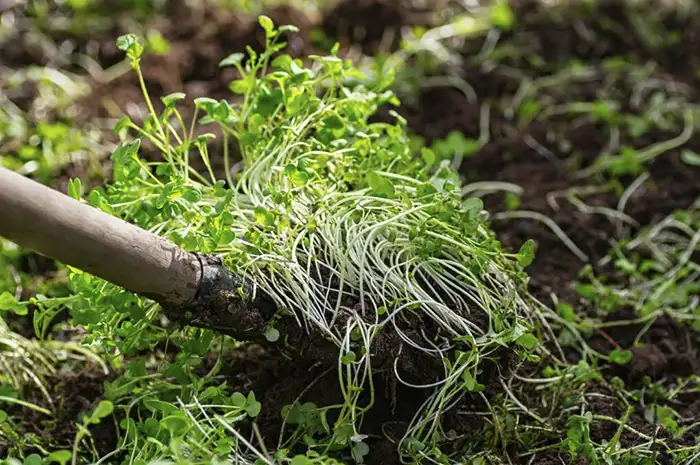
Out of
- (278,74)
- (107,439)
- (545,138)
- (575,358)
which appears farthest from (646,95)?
(107,439)

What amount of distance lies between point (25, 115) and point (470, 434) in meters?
1.54

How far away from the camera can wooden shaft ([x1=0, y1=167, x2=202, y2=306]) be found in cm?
109

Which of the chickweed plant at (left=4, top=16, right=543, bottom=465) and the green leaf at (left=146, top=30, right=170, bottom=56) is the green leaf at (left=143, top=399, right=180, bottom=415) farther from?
the green leaf at (left=146, top=30, right=170, bottom=56)

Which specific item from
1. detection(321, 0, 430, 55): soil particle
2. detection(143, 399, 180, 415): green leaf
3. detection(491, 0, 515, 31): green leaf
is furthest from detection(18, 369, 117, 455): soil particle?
detection(491, 0, 515, 31): green leaf

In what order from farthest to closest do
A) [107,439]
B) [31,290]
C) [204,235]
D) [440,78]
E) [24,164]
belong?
[440,78]
[24,164]
[31,290]
[107,439]
[204,235]

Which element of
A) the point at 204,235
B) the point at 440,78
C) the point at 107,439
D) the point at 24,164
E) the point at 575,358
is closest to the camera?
the point at 204,235

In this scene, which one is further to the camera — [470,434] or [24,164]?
[24,164]

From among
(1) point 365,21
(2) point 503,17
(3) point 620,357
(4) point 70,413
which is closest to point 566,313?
(3) point 620,357

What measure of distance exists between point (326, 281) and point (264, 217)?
143mm

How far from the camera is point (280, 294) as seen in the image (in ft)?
4.60

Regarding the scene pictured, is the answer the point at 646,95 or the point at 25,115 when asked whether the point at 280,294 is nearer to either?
the point at 25,115

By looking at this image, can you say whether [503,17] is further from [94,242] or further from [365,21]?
[94,242]

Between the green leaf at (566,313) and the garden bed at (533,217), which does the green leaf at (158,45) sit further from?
the green leaf at (566,313)

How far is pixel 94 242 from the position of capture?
1176 millimetres
